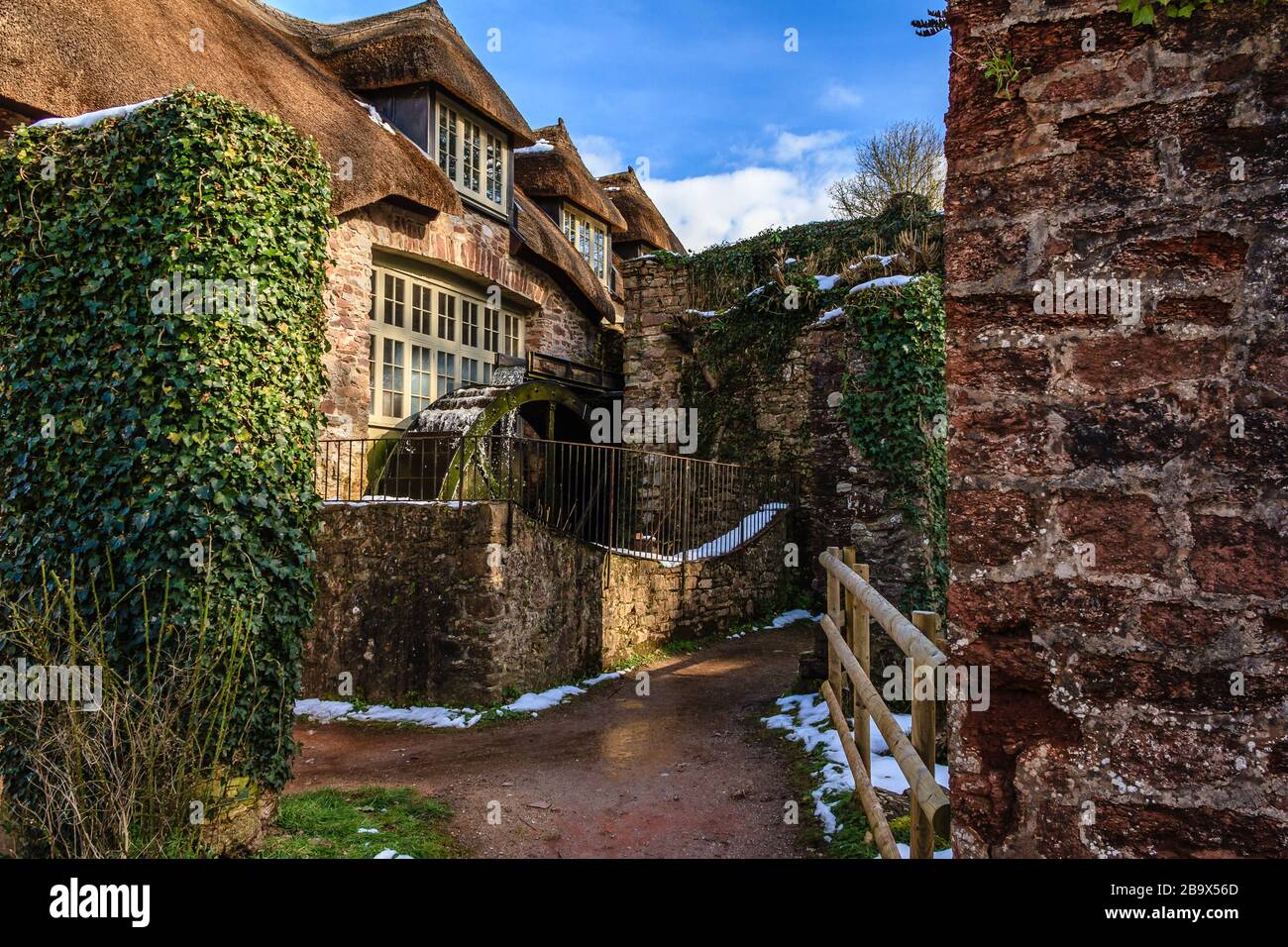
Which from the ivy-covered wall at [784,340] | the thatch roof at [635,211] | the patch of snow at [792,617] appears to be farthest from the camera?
the thatch roof at [635,211]

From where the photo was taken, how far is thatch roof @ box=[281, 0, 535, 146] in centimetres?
1161

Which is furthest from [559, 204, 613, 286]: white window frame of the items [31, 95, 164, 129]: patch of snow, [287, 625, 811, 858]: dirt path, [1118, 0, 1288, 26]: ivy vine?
[1118, 0, 1288, 26]: ivy vine

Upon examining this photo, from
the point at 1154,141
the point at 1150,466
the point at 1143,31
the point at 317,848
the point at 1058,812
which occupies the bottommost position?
the point at 317,848

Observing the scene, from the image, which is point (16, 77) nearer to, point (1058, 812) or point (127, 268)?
point (127, 268)

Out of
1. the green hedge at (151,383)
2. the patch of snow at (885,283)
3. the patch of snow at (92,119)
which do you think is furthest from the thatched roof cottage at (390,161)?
the patch of snow at (885,283)

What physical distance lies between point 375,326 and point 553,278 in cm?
434

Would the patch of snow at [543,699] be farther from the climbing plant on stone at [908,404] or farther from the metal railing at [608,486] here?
the climbing plant on stone at [908,404]

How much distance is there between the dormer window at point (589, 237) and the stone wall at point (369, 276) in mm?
1989

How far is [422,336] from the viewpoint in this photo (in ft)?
38.3

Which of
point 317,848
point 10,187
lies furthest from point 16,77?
point 317,848

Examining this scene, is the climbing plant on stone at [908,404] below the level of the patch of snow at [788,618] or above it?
above

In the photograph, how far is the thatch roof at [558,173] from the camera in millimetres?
15375

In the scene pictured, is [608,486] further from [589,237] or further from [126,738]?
[589,237]

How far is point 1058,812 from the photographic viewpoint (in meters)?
1.50
